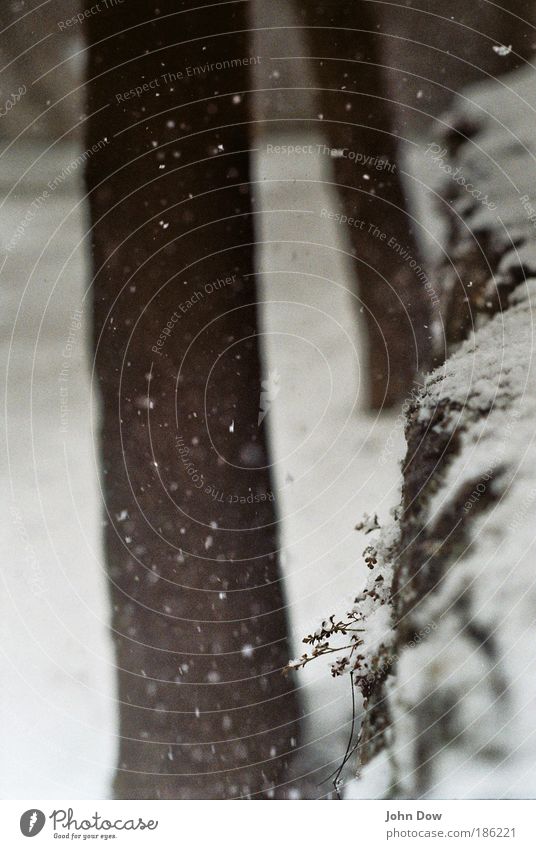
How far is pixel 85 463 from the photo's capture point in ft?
1.81

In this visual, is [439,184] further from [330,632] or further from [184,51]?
[330,632]

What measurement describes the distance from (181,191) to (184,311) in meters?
0.10

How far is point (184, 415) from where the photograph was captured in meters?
0.55

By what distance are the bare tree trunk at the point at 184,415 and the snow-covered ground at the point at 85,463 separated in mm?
18

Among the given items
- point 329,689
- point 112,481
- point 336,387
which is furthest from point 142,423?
point 329,689

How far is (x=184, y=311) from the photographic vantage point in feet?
1.82

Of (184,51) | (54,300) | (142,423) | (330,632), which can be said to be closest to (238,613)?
(330,632)

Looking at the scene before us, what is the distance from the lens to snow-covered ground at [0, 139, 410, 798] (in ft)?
1.77

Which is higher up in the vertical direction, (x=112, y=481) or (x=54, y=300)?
(x=54, y=300)

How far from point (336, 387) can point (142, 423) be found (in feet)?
0.54

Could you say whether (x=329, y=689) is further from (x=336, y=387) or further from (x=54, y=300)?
(x=54, y=300)

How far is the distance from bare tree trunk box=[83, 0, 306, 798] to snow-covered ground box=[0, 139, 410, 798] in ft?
0.06

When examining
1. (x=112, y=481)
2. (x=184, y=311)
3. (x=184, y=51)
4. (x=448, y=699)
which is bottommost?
(x=448, y=699)

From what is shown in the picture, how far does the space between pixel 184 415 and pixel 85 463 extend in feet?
0.30
